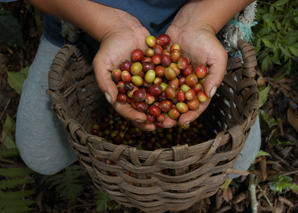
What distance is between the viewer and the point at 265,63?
128 inches

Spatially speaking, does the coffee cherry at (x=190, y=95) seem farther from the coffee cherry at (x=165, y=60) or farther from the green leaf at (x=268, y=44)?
the green leaf at (x=268, y=44)

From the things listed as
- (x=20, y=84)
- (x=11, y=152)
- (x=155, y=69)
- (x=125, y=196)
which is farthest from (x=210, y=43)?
(x=20, y=84)

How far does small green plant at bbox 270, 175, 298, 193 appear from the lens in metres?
2.74

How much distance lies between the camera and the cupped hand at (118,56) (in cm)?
200

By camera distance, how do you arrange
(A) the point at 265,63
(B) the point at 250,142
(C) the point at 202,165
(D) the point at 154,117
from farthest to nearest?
(A) the point at 265,63, (B) the point at 250,142, (D) the point at 154,117, (C) the point at 202,165

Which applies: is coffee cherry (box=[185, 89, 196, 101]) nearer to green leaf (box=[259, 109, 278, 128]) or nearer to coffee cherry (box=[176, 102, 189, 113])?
coffee cherry (box=[176, 102, 189, 113])

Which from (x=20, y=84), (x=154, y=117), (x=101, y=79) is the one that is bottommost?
(x=20, y=84)

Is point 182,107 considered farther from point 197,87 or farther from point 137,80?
point 137,80

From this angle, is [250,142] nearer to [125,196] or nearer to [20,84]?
[125,196]

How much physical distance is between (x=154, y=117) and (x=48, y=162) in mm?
1555

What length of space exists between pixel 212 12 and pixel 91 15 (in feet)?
3.67

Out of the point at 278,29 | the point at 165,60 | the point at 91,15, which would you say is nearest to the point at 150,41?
the point at 165,60

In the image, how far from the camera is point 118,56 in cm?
220

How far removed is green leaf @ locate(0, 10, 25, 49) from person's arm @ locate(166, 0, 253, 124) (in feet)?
9.19
